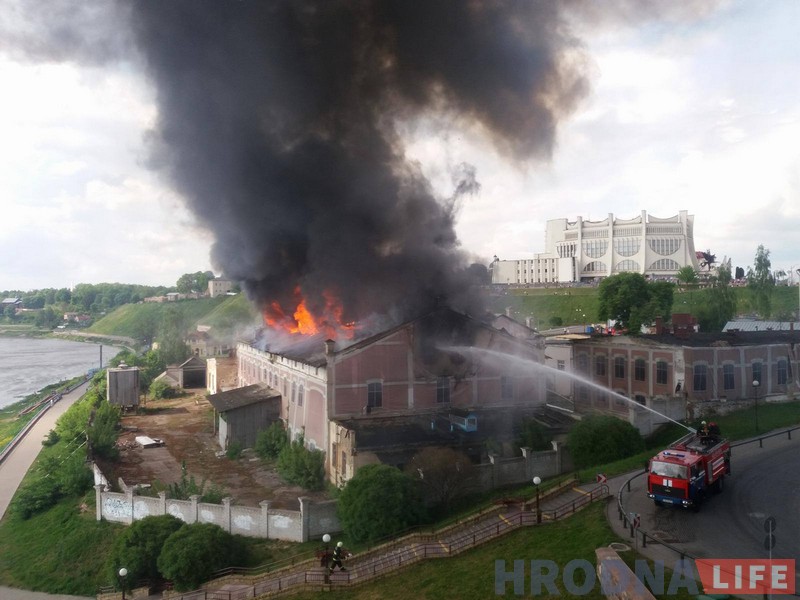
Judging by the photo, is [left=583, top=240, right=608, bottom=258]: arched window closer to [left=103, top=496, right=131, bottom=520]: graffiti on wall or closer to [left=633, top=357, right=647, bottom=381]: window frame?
[left=633, top=357, right=647, bottom=381]: window frame

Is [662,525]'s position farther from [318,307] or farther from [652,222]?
[652,222]

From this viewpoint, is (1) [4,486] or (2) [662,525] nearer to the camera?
(2) [662,525]

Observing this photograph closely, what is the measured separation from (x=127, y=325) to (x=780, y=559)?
19966cm

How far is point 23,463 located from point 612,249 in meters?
130

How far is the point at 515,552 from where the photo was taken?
2197 cm

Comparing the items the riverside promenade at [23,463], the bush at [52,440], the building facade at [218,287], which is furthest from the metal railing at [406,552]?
the building facade at [218,287]

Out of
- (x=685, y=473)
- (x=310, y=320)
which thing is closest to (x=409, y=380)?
(x=310, y=320)

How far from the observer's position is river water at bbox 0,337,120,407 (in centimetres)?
10162

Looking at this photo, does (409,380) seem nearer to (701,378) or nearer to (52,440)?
(701,378)

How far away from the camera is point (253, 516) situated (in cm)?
2986

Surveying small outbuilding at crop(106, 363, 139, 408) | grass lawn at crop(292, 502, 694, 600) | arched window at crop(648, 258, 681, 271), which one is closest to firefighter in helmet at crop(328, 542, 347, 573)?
grass lawn at crop(292, 502, 694, 600)

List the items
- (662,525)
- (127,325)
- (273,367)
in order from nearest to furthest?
(662,525) → (273,367) → (127,325)

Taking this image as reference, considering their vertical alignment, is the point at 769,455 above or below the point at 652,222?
below

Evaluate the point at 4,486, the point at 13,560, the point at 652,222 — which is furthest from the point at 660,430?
the point at 652,222
